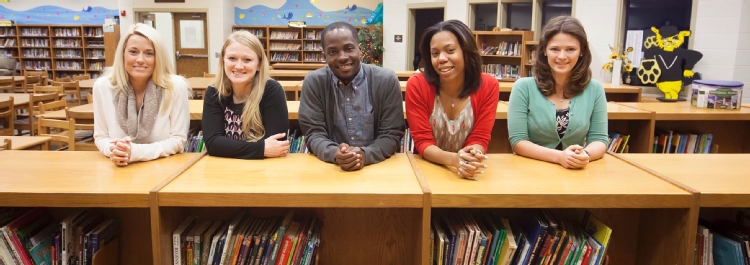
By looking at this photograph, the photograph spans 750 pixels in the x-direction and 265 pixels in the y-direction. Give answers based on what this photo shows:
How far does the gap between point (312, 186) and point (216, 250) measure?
431mm

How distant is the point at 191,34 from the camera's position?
11.1 m

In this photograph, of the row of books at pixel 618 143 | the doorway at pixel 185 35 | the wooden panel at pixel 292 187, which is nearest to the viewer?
the wooden panel at pixel 292 187

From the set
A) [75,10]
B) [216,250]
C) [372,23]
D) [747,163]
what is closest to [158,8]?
[75,10]

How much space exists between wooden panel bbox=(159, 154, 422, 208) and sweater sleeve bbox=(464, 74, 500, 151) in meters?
0.35

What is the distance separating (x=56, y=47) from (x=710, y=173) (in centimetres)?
1354

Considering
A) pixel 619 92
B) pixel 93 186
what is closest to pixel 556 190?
pixel 93 186

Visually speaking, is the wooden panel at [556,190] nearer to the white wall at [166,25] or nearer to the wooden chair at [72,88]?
the wooden chair at [72,88]

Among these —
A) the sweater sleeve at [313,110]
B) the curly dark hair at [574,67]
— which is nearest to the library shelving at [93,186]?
the sweater sleeve at [313,110]

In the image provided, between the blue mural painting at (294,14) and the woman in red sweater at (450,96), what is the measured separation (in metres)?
A: 9.72

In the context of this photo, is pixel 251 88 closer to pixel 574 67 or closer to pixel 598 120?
pixel 574 67

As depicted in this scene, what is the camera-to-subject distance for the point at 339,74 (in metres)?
2.00

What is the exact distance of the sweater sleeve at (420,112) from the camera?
76.5 inches

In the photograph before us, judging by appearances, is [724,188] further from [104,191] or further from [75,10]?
[75,10]

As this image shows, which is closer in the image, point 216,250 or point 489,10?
point 216,250
